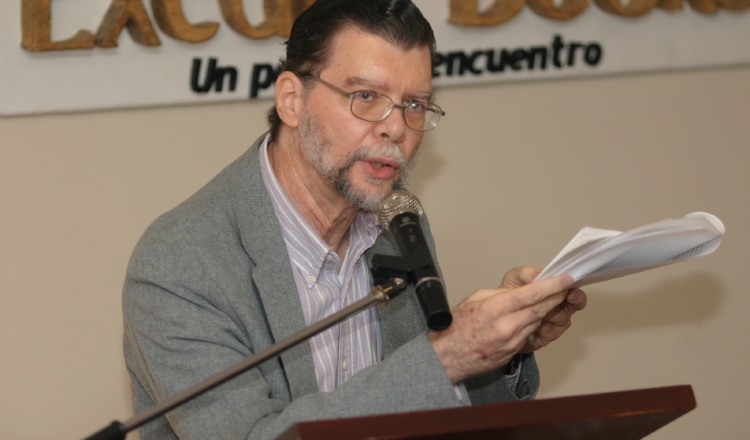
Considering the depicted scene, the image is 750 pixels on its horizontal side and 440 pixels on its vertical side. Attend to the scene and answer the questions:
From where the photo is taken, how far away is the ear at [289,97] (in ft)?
9.14

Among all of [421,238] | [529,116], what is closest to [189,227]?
[421,238]

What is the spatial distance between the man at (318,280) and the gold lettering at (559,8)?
1054mm

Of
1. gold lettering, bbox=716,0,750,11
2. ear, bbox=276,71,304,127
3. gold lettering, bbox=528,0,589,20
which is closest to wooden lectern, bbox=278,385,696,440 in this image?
ear, bbox=276,71,304,127

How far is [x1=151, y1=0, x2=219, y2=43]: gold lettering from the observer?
335 centimetres

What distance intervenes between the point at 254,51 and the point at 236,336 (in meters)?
1.30

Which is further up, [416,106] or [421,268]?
[416,106]

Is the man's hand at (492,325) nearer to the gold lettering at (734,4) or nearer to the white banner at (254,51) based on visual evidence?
the white banner at (254,51)

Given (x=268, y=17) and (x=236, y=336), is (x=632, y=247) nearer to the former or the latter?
(x=236, y=336)

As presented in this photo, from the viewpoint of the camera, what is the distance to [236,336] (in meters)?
2.44

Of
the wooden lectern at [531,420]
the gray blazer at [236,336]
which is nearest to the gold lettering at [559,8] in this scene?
the gray blazer at [236,336]

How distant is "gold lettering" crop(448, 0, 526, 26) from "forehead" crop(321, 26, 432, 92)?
1008 mm

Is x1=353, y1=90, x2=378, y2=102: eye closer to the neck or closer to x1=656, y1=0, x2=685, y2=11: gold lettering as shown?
the neck

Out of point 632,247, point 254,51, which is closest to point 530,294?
point 632,247

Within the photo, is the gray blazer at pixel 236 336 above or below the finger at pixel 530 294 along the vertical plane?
below
